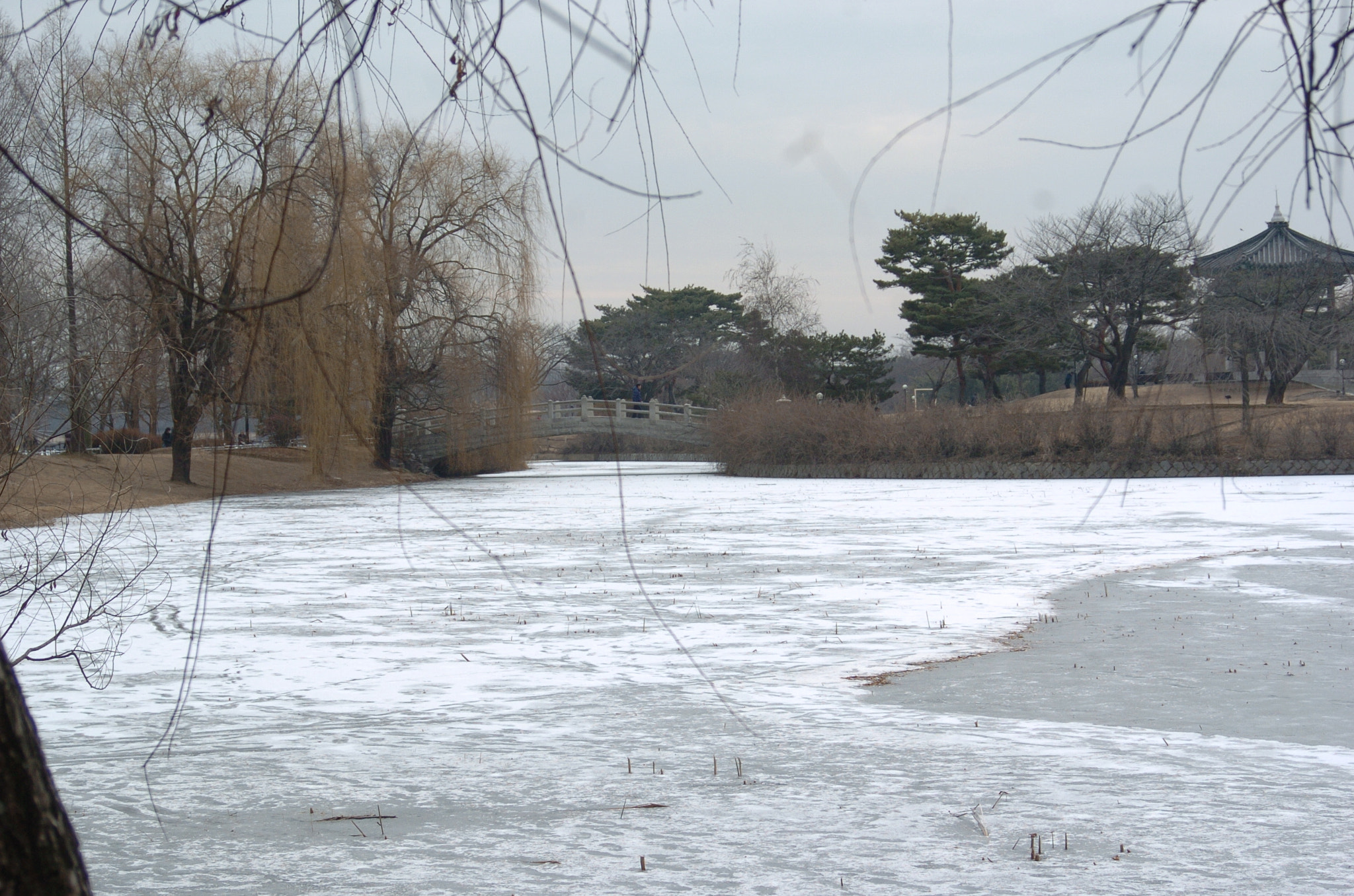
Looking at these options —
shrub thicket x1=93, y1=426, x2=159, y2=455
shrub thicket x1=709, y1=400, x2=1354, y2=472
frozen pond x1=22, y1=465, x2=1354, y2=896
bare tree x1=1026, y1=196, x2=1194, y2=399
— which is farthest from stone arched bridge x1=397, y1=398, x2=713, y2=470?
bare tree x1=1026, y1=196, x2=1194, y2=399

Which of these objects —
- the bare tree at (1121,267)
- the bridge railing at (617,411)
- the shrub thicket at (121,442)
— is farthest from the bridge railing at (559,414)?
the bare tree at (1121,267)

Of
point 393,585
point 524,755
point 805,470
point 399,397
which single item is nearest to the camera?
point 524,755

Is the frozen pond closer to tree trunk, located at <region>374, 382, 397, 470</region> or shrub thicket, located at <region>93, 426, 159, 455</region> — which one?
shrub thicket, located at <region>93, 426, 159, 455</region>

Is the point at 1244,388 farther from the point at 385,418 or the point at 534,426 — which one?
the point at 534,426

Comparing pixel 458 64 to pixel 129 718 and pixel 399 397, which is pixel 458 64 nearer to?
pixel 129 718

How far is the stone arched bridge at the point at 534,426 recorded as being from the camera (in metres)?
27.0

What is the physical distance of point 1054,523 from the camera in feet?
44.3

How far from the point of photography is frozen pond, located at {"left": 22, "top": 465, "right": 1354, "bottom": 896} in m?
3.09

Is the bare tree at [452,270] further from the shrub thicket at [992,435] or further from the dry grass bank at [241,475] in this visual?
the shrub thicket at [992,435]

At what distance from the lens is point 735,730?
4504mm

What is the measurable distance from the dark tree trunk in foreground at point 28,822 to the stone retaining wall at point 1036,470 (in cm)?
2157

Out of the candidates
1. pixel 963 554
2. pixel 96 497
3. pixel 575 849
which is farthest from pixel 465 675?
pixel 96 497

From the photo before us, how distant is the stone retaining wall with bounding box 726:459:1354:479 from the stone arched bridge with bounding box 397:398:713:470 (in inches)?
202

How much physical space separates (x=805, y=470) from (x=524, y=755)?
24528 mm
